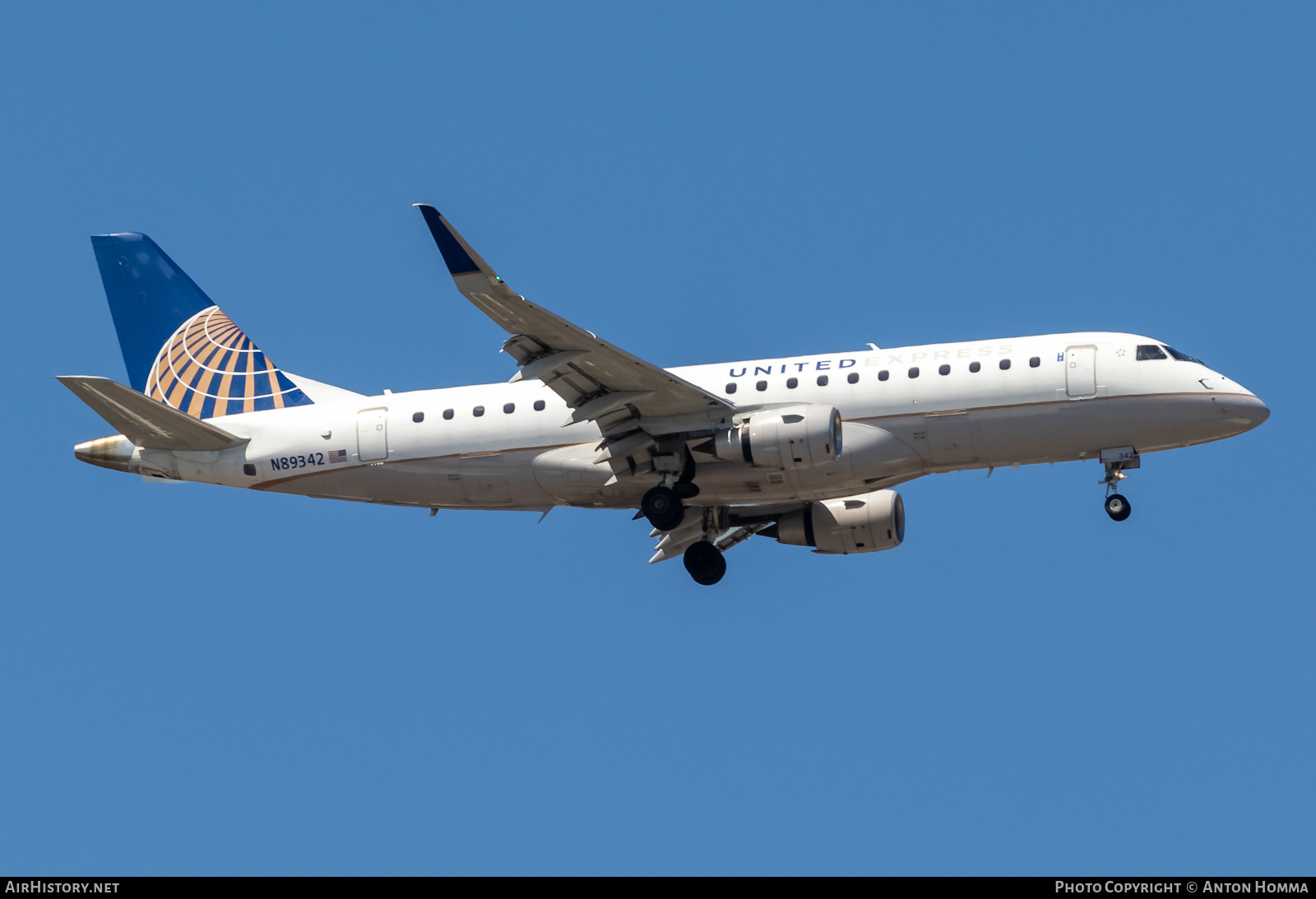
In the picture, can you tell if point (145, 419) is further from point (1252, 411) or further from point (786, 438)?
point (1252, 411)

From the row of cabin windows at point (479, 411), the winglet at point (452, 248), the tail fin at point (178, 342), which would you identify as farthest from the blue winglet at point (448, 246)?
the tail fin at point (178, 342)

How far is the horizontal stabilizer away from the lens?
36.8m

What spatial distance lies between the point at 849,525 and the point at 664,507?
248 inches

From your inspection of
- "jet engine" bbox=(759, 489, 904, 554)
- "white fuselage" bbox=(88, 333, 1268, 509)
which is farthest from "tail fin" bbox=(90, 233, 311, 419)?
"jet engine" bbox=(759, 489, 904, 554)

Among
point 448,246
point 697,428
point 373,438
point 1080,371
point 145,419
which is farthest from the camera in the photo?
point 373,438

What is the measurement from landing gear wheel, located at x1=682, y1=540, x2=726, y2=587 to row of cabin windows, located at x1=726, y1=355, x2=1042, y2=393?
471 cm

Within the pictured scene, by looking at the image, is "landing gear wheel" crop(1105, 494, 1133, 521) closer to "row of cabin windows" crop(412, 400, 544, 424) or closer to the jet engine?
the jet engine

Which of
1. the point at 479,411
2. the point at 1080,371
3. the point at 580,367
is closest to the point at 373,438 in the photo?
the point at 479,411

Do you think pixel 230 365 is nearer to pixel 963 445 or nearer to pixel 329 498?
pixel 329 498

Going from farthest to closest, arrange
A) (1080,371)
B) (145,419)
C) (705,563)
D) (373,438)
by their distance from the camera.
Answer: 1. (705,563)
2. (373,438)
3. (145,419)
4. (1080,371)

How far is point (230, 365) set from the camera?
4253cm

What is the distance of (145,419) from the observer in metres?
39.0

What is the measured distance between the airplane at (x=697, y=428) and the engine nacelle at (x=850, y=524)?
0.17ft

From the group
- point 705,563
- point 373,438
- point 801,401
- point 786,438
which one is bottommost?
point 705,563
